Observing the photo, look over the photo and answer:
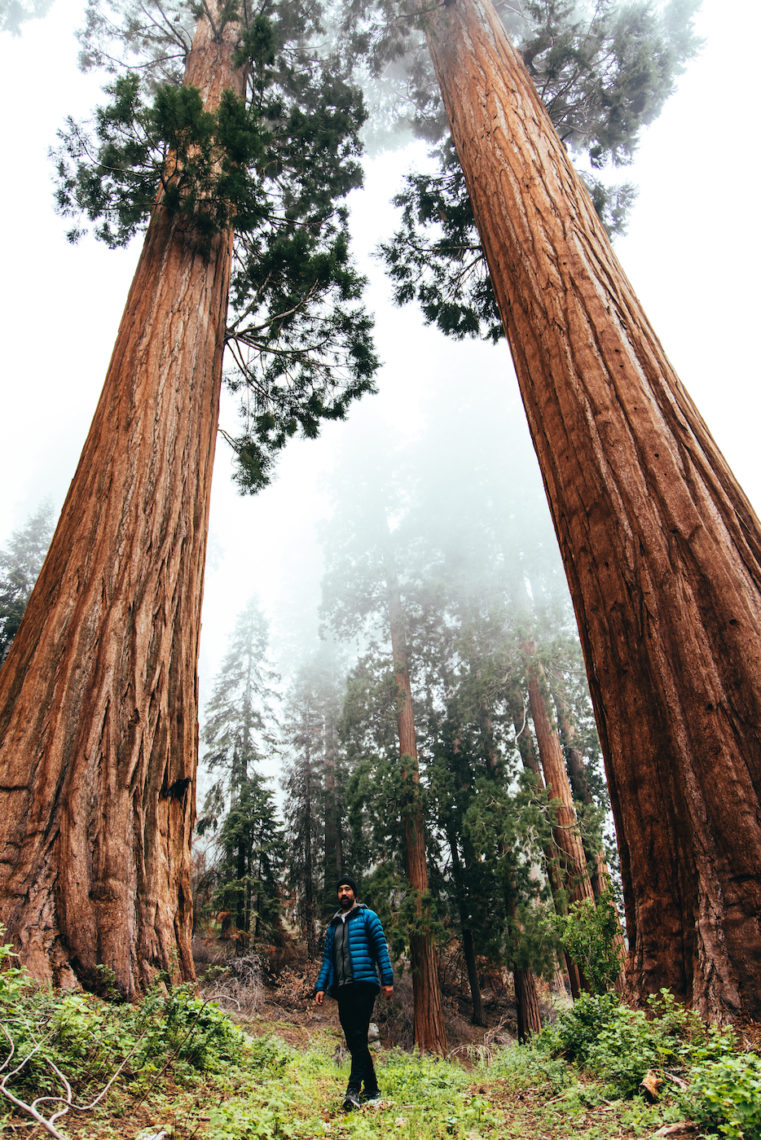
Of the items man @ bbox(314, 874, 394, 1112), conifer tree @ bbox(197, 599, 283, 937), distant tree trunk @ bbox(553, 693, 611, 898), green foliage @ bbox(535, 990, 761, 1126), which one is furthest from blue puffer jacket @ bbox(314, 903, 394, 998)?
conifer tree @ bbox(197, 599, 283, 937)

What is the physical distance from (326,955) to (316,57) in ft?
40.5

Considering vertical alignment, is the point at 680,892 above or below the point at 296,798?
below

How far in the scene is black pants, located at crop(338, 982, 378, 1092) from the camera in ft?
11.7

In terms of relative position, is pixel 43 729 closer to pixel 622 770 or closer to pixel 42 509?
pixel 622 770

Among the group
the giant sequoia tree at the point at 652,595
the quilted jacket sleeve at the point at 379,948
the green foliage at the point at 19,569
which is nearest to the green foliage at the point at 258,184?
the giant sequoia tree at the point at 652,595

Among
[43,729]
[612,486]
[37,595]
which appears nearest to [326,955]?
[43,729]

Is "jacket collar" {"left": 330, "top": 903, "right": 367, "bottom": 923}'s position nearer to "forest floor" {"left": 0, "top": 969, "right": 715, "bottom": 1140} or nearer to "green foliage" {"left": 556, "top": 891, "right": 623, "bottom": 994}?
"forest floor" {"left": 0, "top": 969, "right": 715, "bottom": 1140}

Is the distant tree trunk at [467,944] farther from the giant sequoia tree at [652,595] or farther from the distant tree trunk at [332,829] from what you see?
the giant sequoia tree at [652,595]

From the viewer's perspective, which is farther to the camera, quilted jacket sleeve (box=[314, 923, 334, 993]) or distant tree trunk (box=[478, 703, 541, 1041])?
distant tree trunk (box=[478, 703, 541, 1041])

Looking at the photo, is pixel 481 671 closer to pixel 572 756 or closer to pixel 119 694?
pixel 572 756

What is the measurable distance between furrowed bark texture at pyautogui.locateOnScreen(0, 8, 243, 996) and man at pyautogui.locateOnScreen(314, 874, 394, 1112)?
131 cm

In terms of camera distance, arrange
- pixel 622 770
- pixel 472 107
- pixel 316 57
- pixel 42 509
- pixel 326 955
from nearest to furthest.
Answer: pixel 622 770
pixel 326 955
pixel 472 107
pixel 316 57
pixel 42 509

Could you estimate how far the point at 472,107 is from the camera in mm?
5066

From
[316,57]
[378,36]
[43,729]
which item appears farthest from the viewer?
[378,36]
